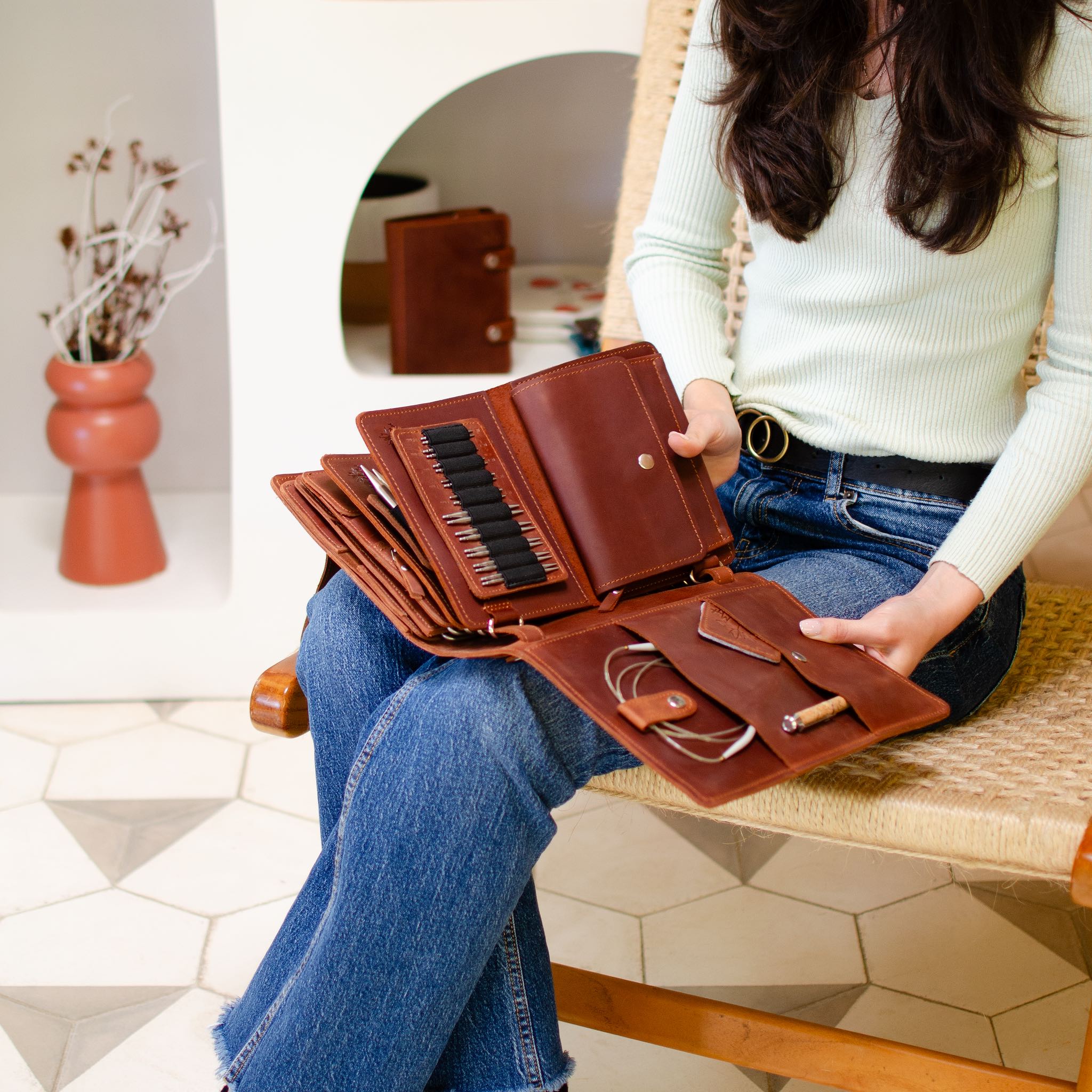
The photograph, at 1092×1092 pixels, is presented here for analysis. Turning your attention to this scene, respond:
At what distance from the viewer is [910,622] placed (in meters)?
0.75

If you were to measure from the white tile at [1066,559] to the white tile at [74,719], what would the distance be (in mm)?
1139

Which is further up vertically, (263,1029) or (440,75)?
(440,75)

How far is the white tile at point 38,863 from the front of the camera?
4.09 feet

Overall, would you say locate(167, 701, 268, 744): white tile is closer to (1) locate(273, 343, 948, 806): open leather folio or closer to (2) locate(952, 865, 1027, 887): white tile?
(1) locate(273, 343, 948, 806): open leather folio

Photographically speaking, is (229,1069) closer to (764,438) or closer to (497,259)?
(764,438)

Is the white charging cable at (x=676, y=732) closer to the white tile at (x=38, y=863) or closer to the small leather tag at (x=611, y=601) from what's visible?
the small leather tag at (x=611, y=601)

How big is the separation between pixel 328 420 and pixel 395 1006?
0.94 metres

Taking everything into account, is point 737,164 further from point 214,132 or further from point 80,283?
point 80,283

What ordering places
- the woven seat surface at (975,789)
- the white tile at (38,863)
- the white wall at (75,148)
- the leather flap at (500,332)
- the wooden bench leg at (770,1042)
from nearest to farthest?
1. the woven seat surface at (975,789)
2. the wooden bench leg at (770,1042)
3. the white tile at (38,863)
4. the leather flap at (500,332)
5. the white wall at (75,148)

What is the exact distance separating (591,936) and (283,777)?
47cm

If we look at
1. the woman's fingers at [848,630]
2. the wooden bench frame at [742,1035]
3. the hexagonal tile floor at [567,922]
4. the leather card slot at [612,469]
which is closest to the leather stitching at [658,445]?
the leather card slot at [612,469]

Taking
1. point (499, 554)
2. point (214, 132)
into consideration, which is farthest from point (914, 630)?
point (214, 132)

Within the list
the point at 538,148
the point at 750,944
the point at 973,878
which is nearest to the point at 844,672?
the point at 750,944

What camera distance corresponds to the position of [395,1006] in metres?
0.68
